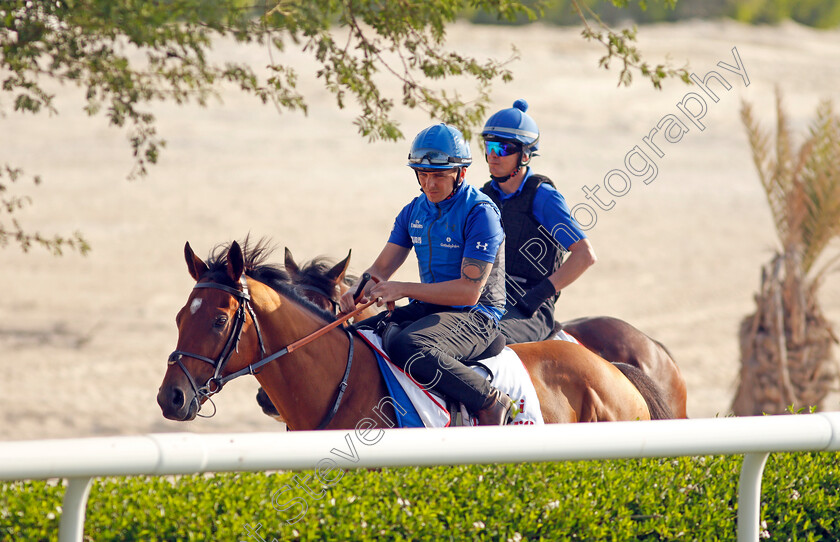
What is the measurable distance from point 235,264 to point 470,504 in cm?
174

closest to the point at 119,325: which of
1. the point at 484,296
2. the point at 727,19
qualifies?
the point at 484,296

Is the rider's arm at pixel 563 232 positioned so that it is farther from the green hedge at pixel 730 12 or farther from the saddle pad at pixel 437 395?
the green hedge at pixel 730 12

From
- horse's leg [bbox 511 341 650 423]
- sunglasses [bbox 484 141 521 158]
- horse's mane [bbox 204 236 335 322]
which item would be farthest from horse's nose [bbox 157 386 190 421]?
sunglasses [bbox 484 141 521 158]

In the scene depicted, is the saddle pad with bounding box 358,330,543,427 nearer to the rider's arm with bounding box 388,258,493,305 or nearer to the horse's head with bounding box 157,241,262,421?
the rider's arm with bounding box 388,258,493,305

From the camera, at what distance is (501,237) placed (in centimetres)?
463

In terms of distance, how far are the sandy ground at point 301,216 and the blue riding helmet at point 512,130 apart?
13.3 ft

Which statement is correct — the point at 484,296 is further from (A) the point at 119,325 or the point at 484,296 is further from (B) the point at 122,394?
(A) the point at 119,325

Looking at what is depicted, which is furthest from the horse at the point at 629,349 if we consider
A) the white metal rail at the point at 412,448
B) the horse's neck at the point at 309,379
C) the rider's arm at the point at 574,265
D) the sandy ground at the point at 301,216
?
the sandy ground at the point at 301,216

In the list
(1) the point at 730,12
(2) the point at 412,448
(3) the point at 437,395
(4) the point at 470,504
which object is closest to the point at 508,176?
(3) the point at 437,395

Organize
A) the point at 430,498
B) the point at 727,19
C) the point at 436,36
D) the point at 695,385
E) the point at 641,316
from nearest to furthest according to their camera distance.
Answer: the point at 430,498 < the point at 436,36 < the point at 695,385 < the point at 641,316 < the point at 727,19

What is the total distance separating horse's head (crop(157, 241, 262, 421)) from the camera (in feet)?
13.2

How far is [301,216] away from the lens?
69.2ft

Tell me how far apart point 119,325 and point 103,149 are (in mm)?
11335

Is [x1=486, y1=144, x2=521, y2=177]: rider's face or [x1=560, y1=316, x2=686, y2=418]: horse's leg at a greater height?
[x1=486, y1=144, x2=521, y2=177]: rider's face
